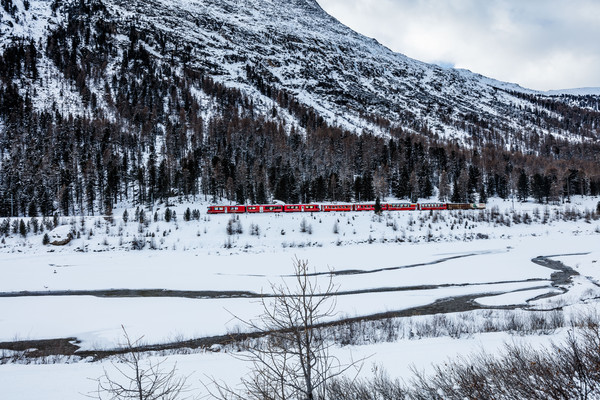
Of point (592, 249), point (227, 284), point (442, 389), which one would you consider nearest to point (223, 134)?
point (227, 284)

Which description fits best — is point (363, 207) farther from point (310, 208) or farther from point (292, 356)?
point (292, 356)

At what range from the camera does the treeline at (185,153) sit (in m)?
62.4

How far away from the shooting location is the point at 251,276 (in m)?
26.3

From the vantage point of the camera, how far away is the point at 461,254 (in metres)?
33.5

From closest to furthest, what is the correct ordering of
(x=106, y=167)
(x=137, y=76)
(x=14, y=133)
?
1. (x=106, y=167)
2. (x=14, y=133)
3. (x=137, y=76)

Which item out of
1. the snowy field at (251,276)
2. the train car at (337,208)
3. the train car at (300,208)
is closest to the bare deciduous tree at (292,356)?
the snowy field at (251,276)

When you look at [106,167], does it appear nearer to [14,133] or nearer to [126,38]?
[14,133]

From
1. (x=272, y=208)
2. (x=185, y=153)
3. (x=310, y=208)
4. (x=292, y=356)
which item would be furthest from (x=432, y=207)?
(x=185, y=153)

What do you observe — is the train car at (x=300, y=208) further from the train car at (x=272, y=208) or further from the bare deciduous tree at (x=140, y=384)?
the bare deciduous tree at (x=140, y=384)

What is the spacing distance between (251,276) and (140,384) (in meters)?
23.2

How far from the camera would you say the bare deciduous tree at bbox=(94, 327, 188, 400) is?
4.11m

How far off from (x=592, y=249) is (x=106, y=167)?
87.9 meters

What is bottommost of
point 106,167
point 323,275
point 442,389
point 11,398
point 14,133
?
point 323,275

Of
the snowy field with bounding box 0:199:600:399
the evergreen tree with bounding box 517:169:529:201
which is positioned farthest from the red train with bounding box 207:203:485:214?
the evergreen tree with bounding box 517:169:529:201
